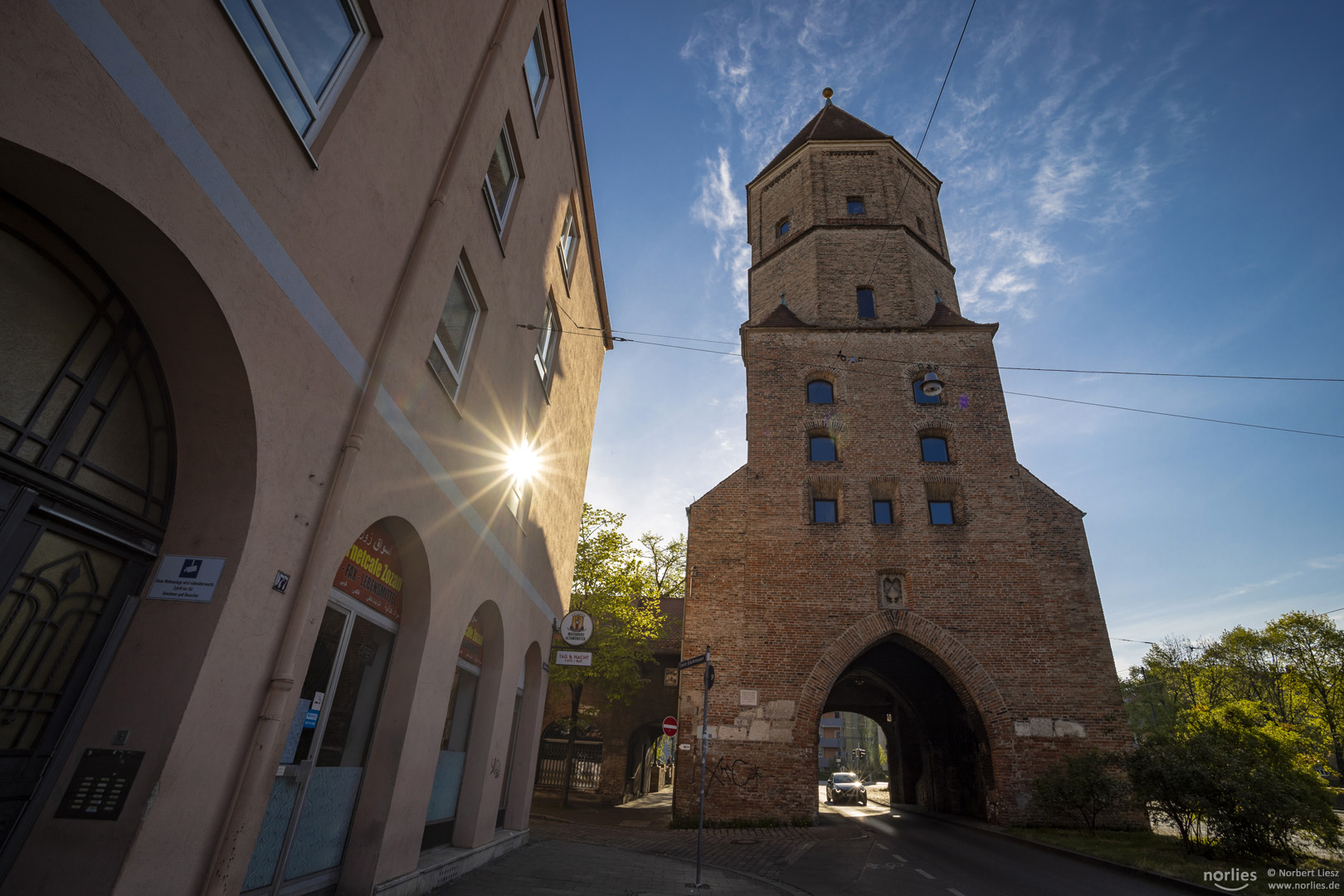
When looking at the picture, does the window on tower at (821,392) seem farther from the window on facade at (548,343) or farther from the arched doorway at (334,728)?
the arched doorway at (334,728)

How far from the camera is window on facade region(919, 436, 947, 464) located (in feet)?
65.1

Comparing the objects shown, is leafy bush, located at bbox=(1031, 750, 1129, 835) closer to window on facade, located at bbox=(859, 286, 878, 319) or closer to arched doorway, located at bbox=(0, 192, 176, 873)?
window on facade, located at bbox=(859, 286, 878, 319)

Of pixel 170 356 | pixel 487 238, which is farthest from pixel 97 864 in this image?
pixel 487 238

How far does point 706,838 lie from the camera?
1395cm

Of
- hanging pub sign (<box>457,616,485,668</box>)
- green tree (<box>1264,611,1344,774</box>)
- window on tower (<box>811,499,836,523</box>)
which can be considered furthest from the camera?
green tree (<box>1264,611,1344,774</box>)

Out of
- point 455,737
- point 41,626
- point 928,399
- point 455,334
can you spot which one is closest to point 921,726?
point 928,399

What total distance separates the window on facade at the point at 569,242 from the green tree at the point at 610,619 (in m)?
11.5

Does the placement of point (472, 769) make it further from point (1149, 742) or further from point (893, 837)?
point (1149, 742)

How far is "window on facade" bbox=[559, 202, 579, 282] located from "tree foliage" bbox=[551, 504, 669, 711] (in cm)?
1145

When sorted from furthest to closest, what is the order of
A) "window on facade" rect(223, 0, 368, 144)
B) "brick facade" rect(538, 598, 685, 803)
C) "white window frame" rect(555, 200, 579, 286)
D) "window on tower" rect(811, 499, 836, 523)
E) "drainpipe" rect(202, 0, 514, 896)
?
"brick facade" rect(538, 598, 685, 803) < "window on tower" rect(811, 499, 836, 523) < "white window frame" rect(555, 200, 579, 286) < "window on facade" rect(223, 0, 368, 144) < "drainpipe" rect(202, 0, 514, 896)

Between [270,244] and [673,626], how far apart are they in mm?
25361

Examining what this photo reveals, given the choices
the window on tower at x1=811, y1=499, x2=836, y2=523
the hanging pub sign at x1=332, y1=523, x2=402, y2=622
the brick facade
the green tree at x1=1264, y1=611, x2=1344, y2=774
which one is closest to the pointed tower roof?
the window on tower at x1=811, y1=499, x2=836, y2=523

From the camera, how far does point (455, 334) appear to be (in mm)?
7047

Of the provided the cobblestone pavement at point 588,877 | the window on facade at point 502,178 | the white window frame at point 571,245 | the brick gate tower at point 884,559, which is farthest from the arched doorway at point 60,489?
the brick gate tower at point 884,559
